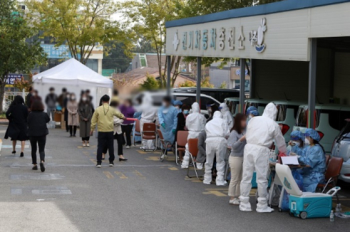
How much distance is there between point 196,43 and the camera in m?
22.2

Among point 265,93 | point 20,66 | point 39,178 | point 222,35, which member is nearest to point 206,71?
point 20,66

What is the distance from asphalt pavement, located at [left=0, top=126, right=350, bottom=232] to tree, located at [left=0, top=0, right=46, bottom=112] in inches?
755

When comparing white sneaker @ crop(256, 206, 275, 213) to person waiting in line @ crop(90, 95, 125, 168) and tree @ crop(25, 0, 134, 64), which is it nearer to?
person waiting in line @ crop(90, 95, 125, 168)

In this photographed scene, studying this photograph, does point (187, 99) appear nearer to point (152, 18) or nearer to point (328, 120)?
point (328, 120)

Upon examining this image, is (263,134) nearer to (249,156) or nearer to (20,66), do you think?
(249,156)

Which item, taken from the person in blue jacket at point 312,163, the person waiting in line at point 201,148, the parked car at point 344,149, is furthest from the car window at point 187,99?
the person in blue jacket at point 312,163

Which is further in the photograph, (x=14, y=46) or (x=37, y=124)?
(x=14, y=46)

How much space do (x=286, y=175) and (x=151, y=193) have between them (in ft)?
10.8

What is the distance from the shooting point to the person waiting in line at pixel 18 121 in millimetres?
19391

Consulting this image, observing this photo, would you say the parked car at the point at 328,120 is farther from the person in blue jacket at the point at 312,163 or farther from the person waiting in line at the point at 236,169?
the person waiting in line at the point at 236,169

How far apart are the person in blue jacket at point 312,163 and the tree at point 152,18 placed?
26708 mm

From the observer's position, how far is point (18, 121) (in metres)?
19.5

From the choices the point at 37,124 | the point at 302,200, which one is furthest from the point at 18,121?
the point at 302,200

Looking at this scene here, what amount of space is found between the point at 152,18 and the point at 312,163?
93.0ft
